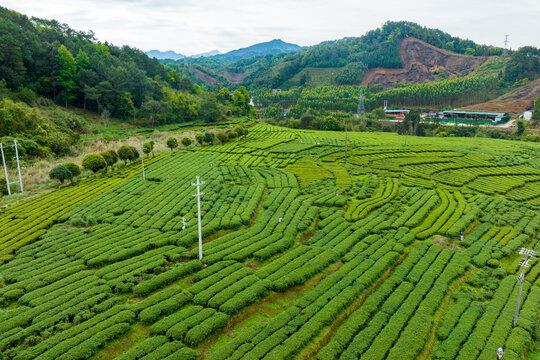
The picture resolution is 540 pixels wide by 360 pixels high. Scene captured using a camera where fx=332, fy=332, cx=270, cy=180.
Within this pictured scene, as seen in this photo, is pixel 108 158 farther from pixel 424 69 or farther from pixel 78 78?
pixel 424 69

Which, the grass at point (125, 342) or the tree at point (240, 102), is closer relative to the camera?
the grass at point (125, 342)

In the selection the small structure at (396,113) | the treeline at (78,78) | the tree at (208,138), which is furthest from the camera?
the small structure at (396,113)

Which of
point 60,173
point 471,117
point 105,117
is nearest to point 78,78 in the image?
point 105,117

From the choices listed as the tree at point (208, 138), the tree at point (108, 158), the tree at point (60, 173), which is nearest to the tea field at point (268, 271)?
the tree at point (60, 173)

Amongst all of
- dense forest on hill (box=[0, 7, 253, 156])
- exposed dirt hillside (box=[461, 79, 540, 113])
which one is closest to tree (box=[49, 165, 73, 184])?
dense forest on hill (box=[0, 7, 253, 156])

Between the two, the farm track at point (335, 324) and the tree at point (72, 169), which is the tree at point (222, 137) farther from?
the farm track at point (335, 324)

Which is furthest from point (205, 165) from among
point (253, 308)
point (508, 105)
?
point (508, 105)
